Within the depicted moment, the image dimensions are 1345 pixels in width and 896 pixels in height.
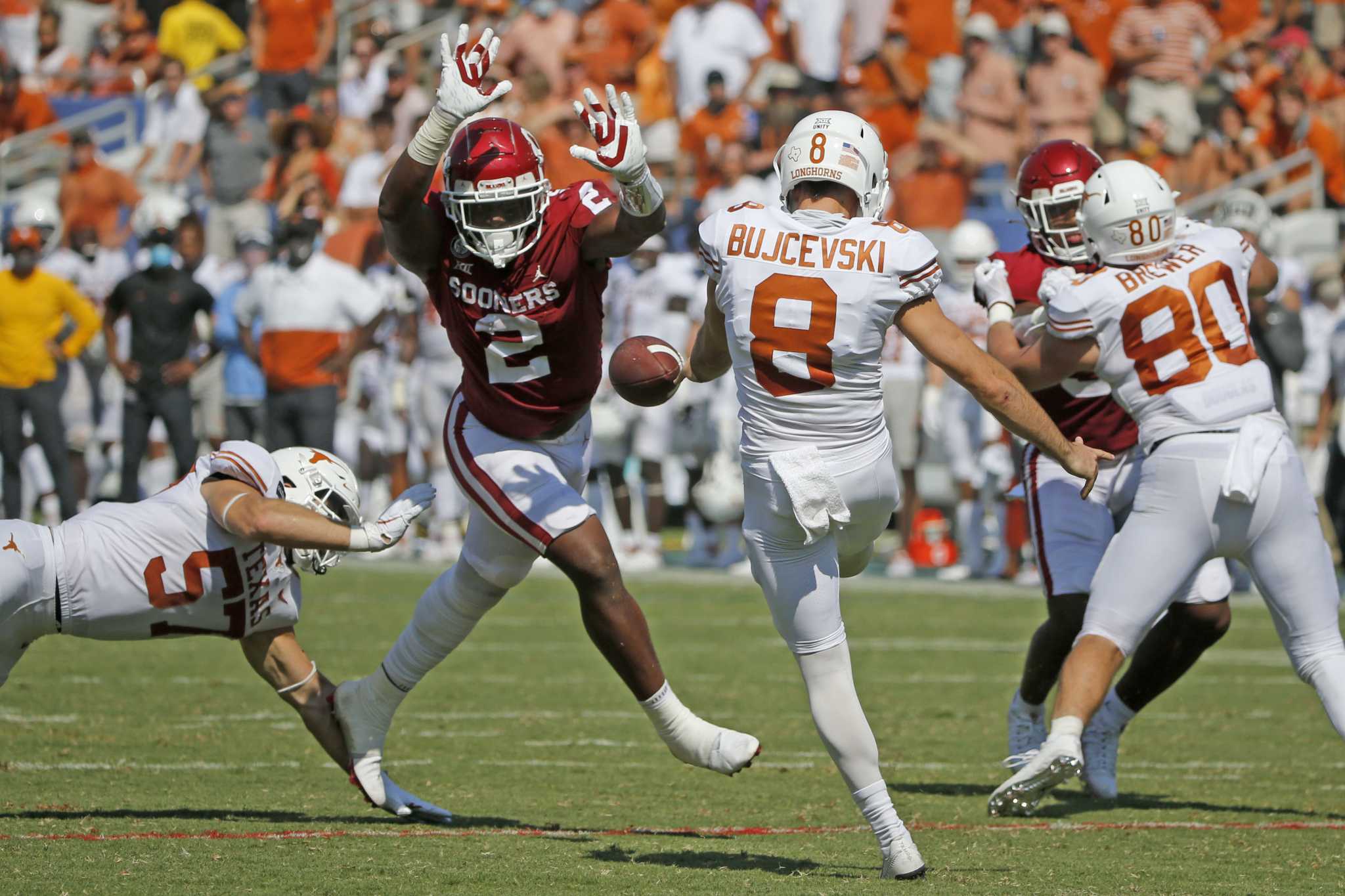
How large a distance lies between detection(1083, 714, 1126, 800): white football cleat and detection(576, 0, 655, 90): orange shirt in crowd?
11198 mm

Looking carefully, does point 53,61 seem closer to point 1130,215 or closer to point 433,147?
point 433,147

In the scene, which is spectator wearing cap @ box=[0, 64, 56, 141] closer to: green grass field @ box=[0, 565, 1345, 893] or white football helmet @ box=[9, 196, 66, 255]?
white football helmet @ box=[9, 196, 66, 255]

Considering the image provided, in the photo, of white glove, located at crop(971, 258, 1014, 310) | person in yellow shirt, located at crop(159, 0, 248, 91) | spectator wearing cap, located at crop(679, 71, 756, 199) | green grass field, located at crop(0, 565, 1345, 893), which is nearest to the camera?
green grass field, located at crop(0, 565, 1345, 893)

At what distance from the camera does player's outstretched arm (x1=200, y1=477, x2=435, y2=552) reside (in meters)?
5.17

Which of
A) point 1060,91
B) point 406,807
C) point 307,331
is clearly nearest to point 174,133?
point 307,331

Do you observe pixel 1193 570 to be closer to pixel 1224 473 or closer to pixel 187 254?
pixel 1224 473

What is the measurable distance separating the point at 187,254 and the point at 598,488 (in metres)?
3.35

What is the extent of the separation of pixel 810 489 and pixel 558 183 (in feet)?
34.2

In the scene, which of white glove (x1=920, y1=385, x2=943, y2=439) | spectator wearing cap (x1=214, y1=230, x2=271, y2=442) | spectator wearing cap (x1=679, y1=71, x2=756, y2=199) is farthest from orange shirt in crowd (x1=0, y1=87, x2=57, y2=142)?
white glove (x1=920, y1=385, x2=943, y2=439)

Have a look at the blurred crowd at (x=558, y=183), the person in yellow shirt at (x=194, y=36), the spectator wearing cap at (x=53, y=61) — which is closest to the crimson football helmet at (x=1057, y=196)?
the blurred crowd at (x=558, y=183)

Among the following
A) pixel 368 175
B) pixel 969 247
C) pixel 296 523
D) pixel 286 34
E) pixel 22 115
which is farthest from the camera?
pixel 22 115

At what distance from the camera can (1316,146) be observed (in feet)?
49.6

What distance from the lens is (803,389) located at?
16.2ft

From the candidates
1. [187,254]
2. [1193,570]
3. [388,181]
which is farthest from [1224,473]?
[187,254]
